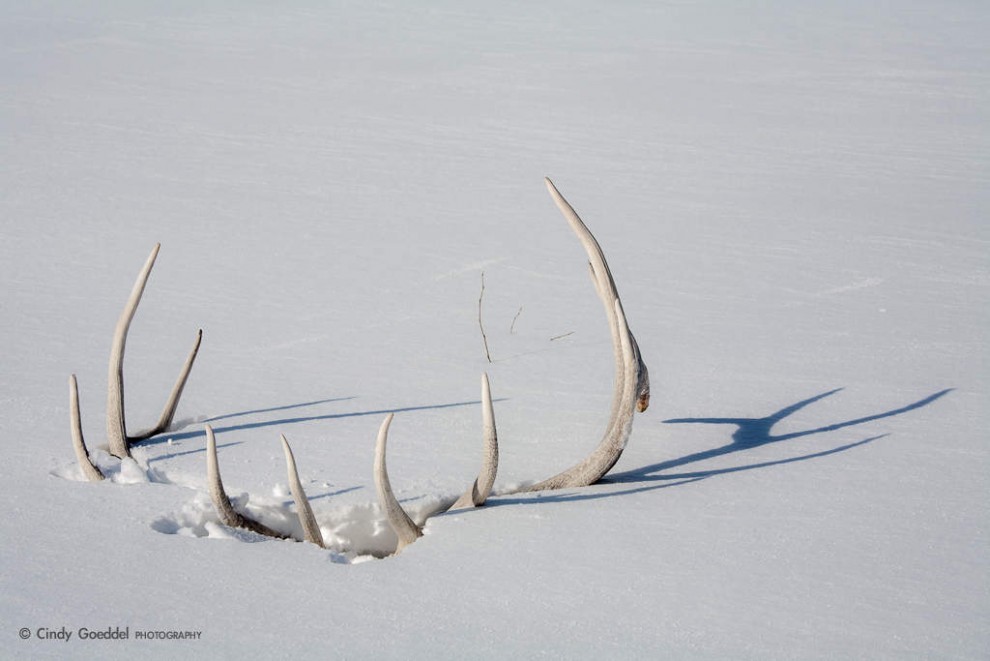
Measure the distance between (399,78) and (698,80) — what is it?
5.79 feet

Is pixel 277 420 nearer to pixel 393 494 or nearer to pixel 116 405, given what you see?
pixel 116 405

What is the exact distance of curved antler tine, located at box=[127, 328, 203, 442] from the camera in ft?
8.65

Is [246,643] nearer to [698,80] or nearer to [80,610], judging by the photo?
[80,610]

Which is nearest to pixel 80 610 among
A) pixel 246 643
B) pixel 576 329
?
pixel 246 643

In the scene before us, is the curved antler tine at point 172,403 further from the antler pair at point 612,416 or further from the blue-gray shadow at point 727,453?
the blue-gray shadow at point 727,453

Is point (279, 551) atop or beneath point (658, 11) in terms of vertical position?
beneath

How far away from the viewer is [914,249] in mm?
4172

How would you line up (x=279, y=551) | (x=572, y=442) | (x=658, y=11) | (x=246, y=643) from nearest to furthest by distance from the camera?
(x=246, y=643) → (x=279, y=551) → (x=572, y=442) → (x=658, y=11)

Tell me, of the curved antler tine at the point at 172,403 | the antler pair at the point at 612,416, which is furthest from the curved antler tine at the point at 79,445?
the antler pair at the point at 612,416

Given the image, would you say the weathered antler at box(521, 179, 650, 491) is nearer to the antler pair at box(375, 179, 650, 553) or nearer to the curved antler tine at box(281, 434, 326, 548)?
the antler pair at box(375, 179, 650, 553)

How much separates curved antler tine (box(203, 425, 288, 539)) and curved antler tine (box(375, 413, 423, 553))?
25cm

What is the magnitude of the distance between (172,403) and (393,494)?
703 millimetres

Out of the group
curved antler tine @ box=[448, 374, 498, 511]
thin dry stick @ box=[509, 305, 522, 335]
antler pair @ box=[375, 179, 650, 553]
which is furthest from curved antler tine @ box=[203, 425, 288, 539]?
thin dry stick @ box=[509, 305, 522, 335]

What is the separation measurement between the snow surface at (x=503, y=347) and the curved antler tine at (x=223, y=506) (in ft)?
0.19
